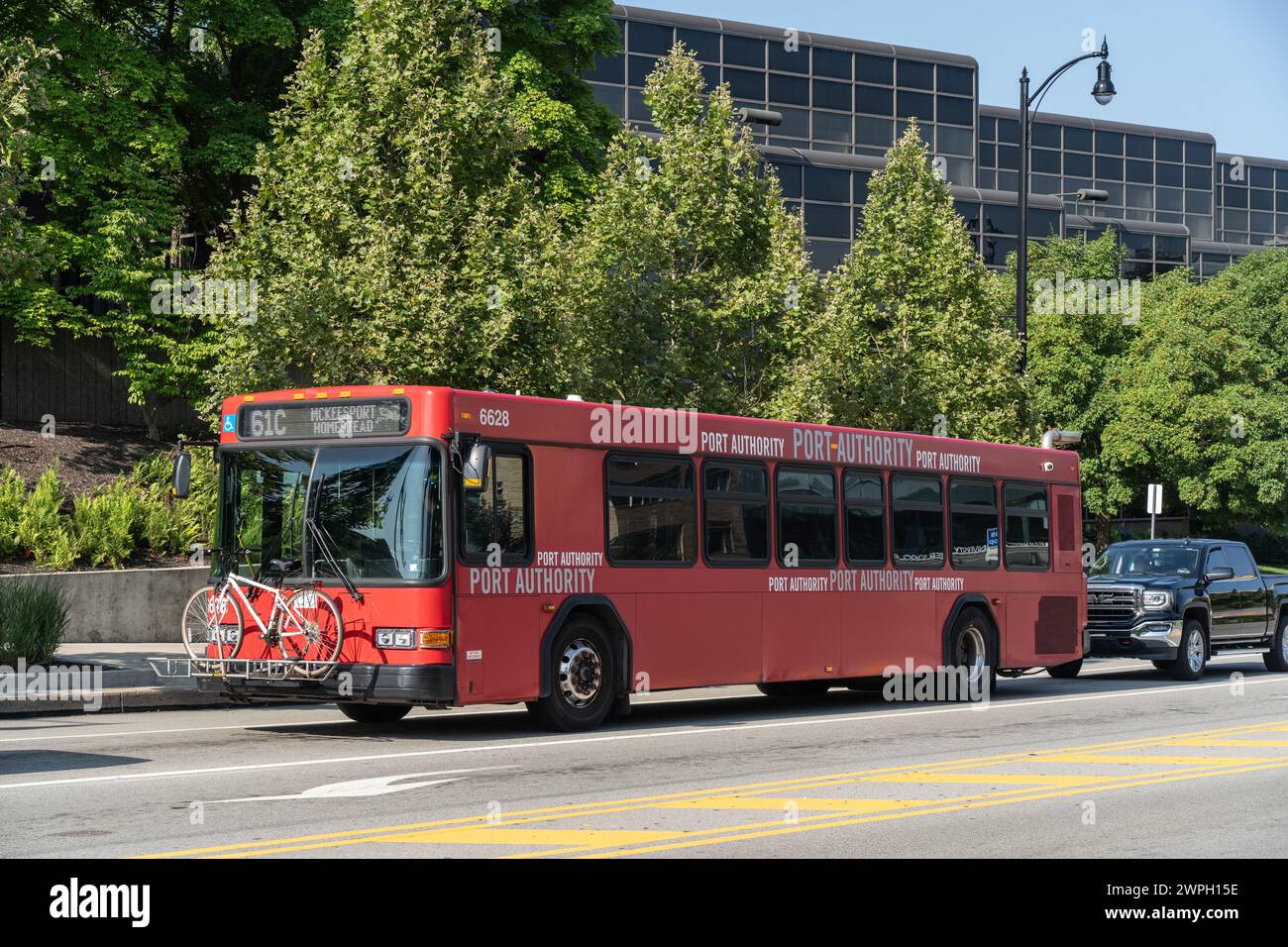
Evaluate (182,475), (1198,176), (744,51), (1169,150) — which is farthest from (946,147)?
(182,475)

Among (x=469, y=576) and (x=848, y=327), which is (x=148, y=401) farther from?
(x=469, y=576)

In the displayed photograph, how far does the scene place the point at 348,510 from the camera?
46.9 ft

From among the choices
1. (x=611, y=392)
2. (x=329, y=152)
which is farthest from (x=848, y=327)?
(x=329, y=152)

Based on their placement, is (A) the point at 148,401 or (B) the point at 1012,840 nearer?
(B) the point at 1012,840

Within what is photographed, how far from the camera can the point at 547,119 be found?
35500 millimetres

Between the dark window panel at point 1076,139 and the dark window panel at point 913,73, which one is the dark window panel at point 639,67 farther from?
the dark window panel at point 1076,139

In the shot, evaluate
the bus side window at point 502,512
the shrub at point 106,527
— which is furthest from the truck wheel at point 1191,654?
the shrub at point 106,527

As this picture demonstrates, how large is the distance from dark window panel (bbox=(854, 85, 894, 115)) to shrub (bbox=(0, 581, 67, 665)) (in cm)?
4897

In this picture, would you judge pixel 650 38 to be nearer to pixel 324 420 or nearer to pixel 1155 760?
pixel 324 420

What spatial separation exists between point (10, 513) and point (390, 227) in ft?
24.5

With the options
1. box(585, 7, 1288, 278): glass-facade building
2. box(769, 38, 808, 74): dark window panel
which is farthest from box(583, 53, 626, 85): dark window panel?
box(769, 38, 808, 74): dark window panel

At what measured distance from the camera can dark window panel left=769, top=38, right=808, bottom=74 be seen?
2383 inches

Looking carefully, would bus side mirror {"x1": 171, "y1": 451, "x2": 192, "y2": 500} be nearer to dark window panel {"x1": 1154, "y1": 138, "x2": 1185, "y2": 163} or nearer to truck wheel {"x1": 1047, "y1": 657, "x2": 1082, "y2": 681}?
truck wheel {"x1": 1047, "y1": 657, "x2": 1082, "y2": 681}

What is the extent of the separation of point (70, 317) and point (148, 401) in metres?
2.31
